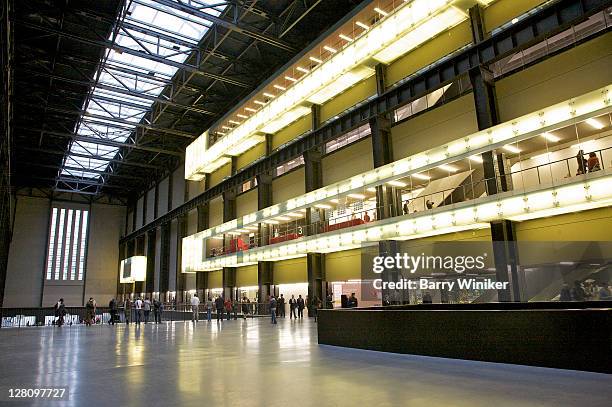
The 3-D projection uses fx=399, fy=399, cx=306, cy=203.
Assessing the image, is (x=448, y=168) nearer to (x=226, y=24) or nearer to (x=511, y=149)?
(x=511, y=149)

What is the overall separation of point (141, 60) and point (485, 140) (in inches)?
1162

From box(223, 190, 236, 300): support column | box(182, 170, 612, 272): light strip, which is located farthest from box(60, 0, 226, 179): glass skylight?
box(182, 170, 612, 272): light strip

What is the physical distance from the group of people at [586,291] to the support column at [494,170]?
2366 mm

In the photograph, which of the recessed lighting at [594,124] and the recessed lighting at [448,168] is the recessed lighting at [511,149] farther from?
the recessed lighting at [448,168]

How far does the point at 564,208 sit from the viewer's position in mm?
16547

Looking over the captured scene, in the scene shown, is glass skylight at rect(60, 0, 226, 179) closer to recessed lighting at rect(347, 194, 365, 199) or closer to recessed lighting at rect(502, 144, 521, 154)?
recessed lighting at rect(347, 194, 365, 199)

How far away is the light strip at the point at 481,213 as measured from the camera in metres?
15.7

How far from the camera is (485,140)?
19.0 m

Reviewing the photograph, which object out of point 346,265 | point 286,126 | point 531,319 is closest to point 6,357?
point 531,319

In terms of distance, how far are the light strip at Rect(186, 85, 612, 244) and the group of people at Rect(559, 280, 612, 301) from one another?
6.49 metres

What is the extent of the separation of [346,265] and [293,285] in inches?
306

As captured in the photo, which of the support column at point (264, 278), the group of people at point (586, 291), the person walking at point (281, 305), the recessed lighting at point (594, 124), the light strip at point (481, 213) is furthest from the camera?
the support column at point (264, 278)

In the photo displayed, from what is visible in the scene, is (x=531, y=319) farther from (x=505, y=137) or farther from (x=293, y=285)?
(x=293, y=285)

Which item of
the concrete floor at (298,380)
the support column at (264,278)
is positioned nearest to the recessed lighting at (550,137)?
the concrete floor at (298,380)
